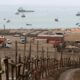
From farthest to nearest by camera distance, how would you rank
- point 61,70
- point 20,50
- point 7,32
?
1. point 7,32
2. point 20,50
3. point 61,70

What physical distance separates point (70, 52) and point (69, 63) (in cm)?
728

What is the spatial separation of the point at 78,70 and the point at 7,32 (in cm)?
3652

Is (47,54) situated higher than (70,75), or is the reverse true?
(47,54)

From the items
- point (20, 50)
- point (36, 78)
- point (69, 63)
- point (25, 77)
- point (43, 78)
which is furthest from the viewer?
point (20, 50)

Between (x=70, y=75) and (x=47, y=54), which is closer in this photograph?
(x=70, y=75)

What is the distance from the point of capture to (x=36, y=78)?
2664cm

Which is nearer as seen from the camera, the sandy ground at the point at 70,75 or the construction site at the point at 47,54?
the construction site at the point at 47,54

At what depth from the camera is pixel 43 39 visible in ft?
190

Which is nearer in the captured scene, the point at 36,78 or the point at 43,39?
the point at 36,78

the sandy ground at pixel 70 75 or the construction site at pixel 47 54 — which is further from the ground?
the construction site at pixel 47 54

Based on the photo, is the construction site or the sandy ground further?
the sandy ground

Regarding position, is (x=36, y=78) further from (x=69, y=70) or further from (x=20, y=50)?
(x=20, y=50)

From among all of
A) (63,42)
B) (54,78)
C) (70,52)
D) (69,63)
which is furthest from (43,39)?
(54,78)

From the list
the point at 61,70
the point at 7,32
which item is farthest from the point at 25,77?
the point at 7,32
